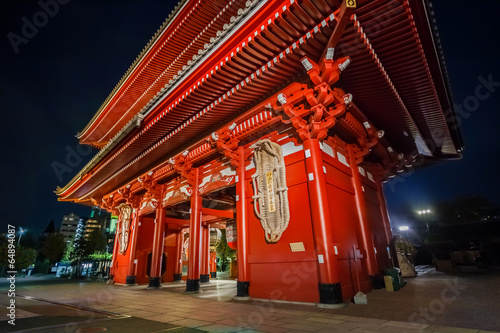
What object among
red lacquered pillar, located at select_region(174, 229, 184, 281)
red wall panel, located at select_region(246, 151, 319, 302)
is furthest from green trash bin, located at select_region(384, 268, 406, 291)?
red lacquered pillar, located at select_region(174, 229, 184, 281)

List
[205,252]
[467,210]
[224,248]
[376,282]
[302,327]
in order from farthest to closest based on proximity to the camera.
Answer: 1. [467,210]
2. [224,248]
3. [205,252]
4. [376,282]
5. [302,327]

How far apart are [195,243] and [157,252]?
3490 mm

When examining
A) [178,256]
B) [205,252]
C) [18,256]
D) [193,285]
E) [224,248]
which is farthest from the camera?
[18,256]

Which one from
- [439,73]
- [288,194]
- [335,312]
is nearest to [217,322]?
[335,312]

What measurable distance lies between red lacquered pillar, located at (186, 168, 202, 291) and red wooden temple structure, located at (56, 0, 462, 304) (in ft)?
0.15

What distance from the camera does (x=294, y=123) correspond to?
6516 mm

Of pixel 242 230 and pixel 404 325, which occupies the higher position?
pixel 242 230

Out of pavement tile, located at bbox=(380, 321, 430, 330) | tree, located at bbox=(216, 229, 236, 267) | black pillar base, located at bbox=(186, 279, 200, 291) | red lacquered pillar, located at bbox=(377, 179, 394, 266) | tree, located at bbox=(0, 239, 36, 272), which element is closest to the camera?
pavement tile, located at bbox=(380, 321, 430, 330)

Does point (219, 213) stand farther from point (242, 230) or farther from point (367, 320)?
point (367, 320)

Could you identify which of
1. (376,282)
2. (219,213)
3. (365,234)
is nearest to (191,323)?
(365,234)

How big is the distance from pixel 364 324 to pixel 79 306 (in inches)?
265

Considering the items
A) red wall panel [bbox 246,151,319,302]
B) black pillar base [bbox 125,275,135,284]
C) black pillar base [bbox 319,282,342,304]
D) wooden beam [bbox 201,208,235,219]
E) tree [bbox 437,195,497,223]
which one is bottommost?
black pillar base [bbox 125,275,135,284]

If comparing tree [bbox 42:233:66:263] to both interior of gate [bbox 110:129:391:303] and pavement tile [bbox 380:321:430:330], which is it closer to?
interior of gate [bbox 110:129:391:303]

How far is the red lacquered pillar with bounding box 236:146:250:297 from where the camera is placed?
6.87m
